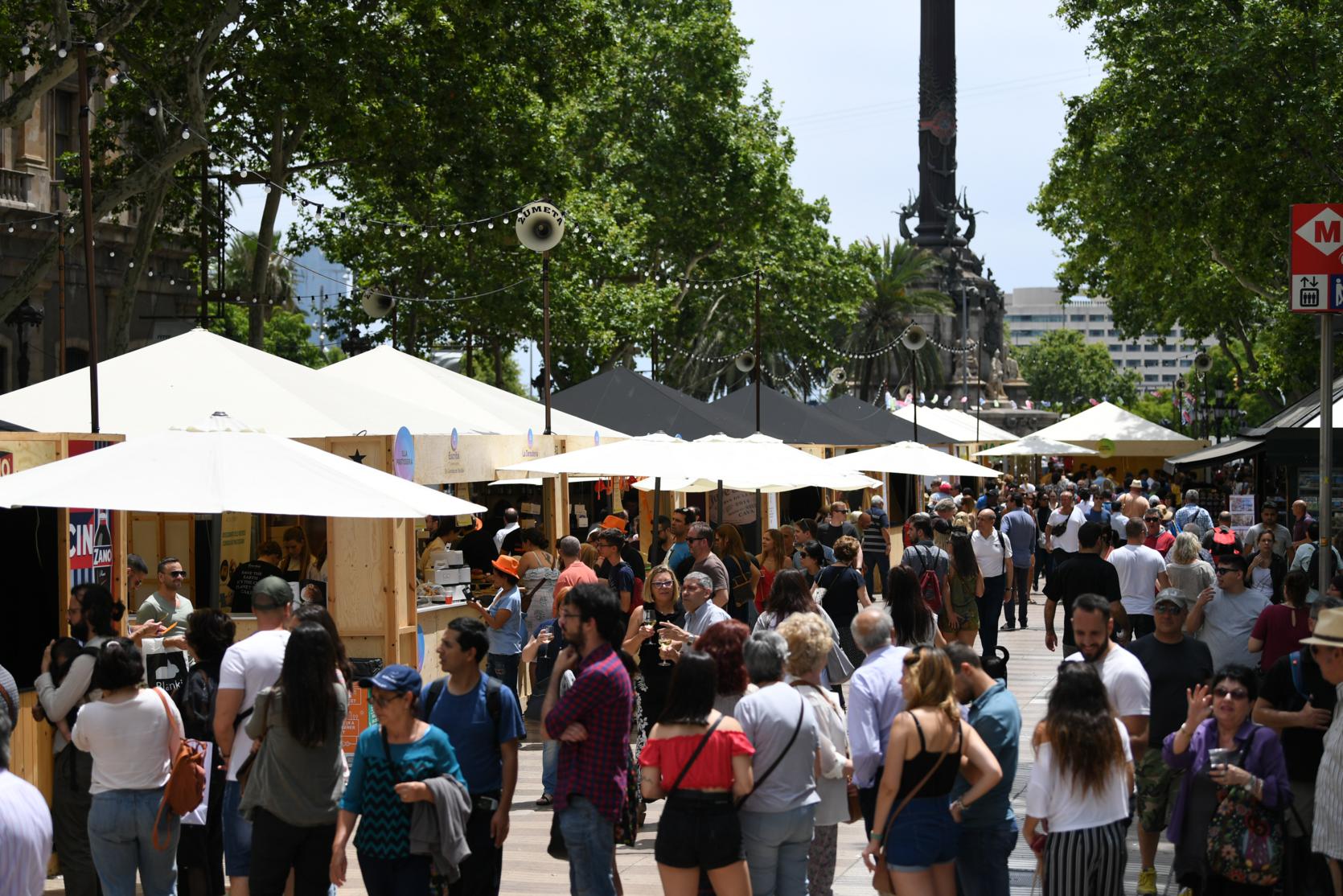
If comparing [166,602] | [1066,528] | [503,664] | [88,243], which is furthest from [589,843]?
[1066,528]

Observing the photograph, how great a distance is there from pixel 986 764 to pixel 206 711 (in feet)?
11.8

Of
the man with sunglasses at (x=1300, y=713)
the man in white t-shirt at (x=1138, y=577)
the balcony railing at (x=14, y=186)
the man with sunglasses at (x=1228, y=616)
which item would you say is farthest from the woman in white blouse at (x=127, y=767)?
the balcony railing at (x=14, y=186)

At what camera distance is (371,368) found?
19.3m

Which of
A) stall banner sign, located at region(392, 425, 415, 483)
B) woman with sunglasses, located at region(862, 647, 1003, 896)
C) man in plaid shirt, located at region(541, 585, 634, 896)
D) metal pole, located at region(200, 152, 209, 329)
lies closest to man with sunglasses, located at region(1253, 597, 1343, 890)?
woman with sunglasses, located at region(862, 647, 1003, 896)

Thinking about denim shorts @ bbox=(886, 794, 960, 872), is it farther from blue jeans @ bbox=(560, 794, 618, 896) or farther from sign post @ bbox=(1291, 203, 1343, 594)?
sign post @ bbox=(1291, 203, 1343, 594)

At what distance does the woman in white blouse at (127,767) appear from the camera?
6.71 meters

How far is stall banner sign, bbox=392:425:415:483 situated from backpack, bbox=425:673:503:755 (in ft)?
19.6

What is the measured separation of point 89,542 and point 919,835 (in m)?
5.63

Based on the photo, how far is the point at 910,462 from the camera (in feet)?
73.4

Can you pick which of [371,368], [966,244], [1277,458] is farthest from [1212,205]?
[966,244]

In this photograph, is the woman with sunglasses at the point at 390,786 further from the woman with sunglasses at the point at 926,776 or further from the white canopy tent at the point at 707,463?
the white canopy tent at the point at 707,463

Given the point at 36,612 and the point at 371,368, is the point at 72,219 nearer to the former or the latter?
the point at 371,368

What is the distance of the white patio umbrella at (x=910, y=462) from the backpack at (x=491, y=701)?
1455 centimetres

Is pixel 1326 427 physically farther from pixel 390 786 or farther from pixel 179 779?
pixel 179 779
